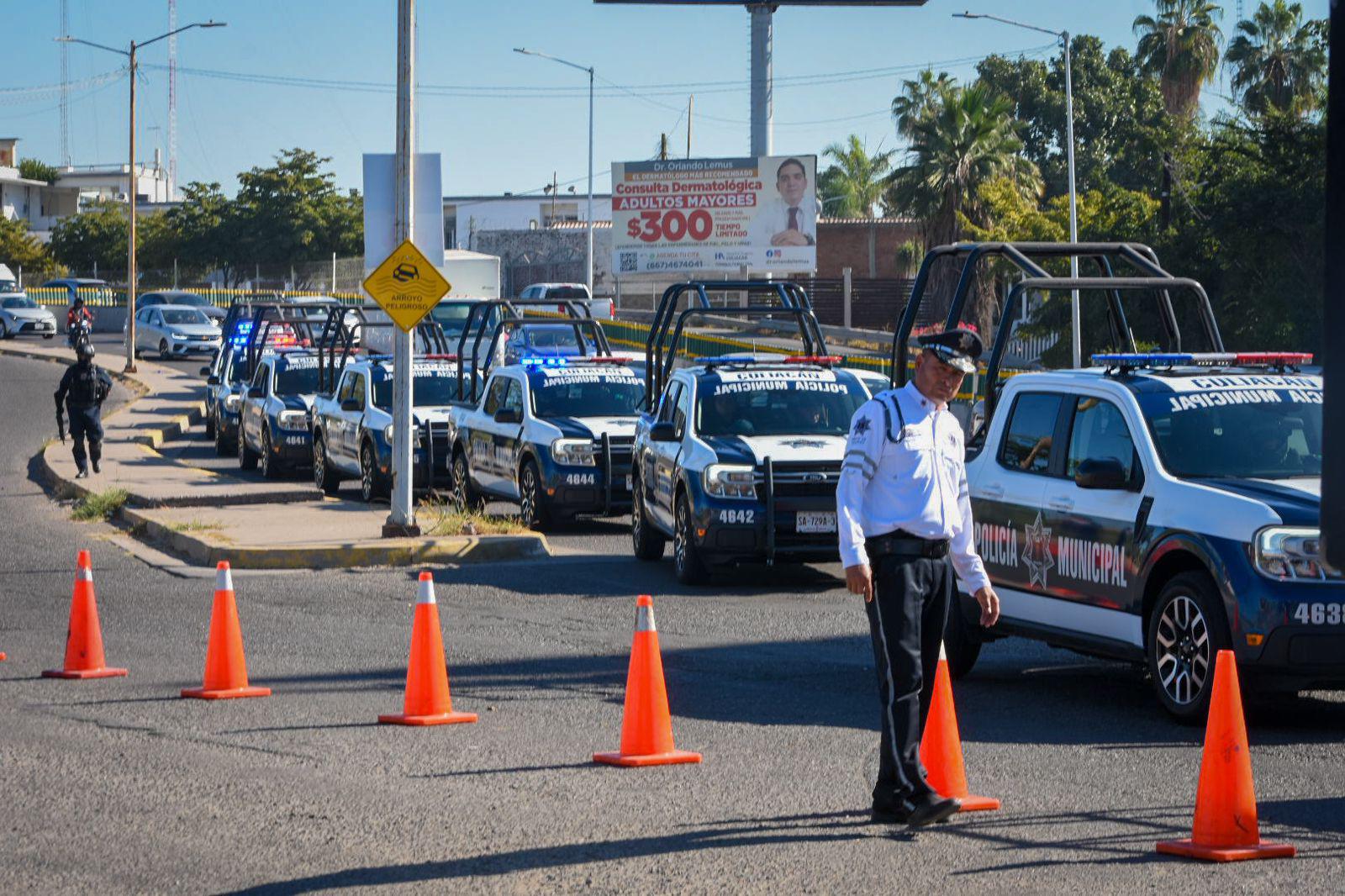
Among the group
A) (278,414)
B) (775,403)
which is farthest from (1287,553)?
(278,414)

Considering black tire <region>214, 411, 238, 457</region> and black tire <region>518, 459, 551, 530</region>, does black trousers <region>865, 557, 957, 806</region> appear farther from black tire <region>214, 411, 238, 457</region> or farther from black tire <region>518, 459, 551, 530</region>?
black tire <region>214, 411, 238, 457</region>

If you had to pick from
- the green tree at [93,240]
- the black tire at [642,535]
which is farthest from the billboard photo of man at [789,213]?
the green tree at [93,240]

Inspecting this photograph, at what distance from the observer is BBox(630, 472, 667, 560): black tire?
54.2 feet

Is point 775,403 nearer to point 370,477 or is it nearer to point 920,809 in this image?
point 370,477

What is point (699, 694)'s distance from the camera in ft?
32.7

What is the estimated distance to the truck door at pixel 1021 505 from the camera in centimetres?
1014

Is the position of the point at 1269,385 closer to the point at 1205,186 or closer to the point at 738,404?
the point at 738,404

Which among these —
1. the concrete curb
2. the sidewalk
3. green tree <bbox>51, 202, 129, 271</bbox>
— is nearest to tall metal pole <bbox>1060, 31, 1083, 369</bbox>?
the sidewalk

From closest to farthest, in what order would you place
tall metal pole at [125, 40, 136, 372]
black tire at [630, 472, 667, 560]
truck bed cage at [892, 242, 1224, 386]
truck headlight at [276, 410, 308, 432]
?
truck bed cage at [892, 242, 1224, 386], black tire at [630, 472, 667, 560], truck headlight at [276, 410, 308, 432], tall metal pole at [125, 40, 136, 372]

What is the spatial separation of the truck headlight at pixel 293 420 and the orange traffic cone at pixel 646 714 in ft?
61.6

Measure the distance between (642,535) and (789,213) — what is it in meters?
45.2

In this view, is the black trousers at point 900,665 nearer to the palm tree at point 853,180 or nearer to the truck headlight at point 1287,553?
the truck headlight at point 1287,553

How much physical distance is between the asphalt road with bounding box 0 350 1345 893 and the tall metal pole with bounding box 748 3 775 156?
37948 millimetres

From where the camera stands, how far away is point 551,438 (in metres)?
18.6
